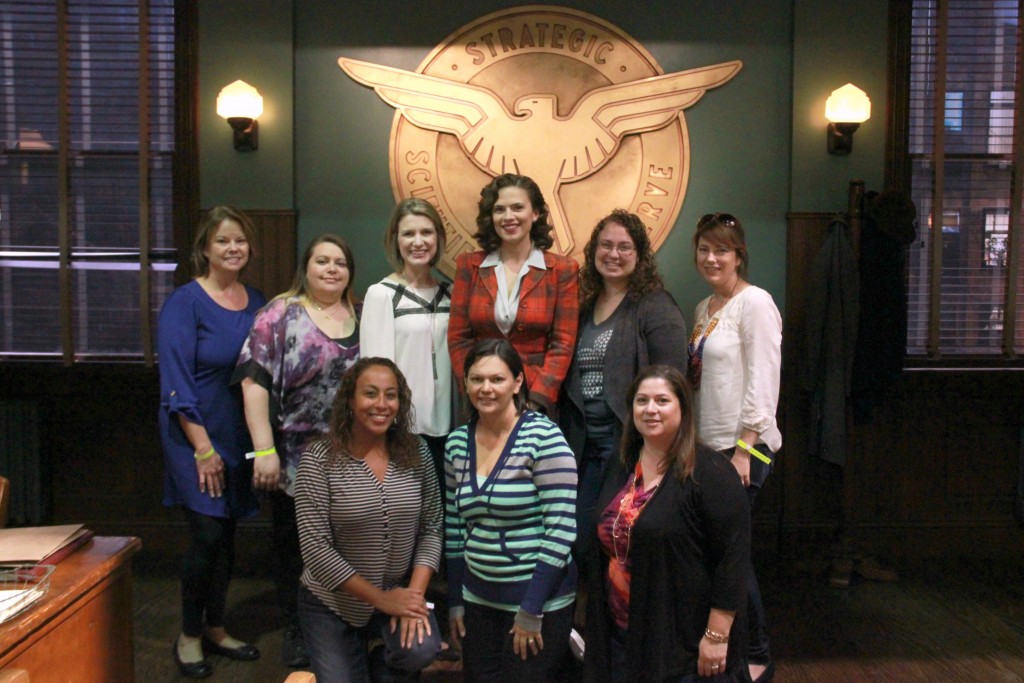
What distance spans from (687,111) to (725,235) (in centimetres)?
126

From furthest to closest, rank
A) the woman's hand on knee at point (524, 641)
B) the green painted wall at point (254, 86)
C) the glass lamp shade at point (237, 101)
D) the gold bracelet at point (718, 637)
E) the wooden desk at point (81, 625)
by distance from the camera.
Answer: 1. the green painted wall at point (254, 86)
2. the glass lamp shade at point (237, 101)
3. the woman's hand on knee at point (524, 641)
4. the gold bracelet at point (718, 637)
5. the wooden desk at point (81, 625)

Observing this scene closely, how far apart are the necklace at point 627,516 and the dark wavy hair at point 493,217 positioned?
90 centimetres

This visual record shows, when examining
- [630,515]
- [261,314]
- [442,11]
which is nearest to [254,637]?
[261,314]

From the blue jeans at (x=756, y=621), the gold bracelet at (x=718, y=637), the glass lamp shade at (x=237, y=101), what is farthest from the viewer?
the glass lamp shade at (x=237, y=101)

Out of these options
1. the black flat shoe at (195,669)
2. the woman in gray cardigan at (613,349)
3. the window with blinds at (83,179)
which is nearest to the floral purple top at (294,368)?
the black flat shoe at (195,669)

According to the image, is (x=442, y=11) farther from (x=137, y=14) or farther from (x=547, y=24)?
(x=137, y=14)

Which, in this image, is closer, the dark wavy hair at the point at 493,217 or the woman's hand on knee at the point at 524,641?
the woman's hand on knee at the point at 524,641

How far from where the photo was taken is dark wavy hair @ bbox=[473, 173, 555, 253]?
2699mm

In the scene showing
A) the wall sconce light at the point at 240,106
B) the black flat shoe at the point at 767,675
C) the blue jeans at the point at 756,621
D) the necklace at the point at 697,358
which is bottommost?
the black flat shoe at the point at 767,675

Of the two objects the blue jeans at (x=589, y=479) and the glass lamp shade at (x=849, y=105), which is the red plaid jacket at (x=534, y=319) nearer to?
the blue jeans at (x=589, y=479)

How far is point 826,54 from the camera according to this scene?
3.72 meters

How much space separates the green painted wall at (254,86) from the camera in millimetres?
3664

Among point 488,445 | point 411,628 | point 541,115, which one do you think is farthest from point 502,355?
point 541,115

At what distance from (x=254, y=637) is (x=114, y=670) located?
1.19 metres
